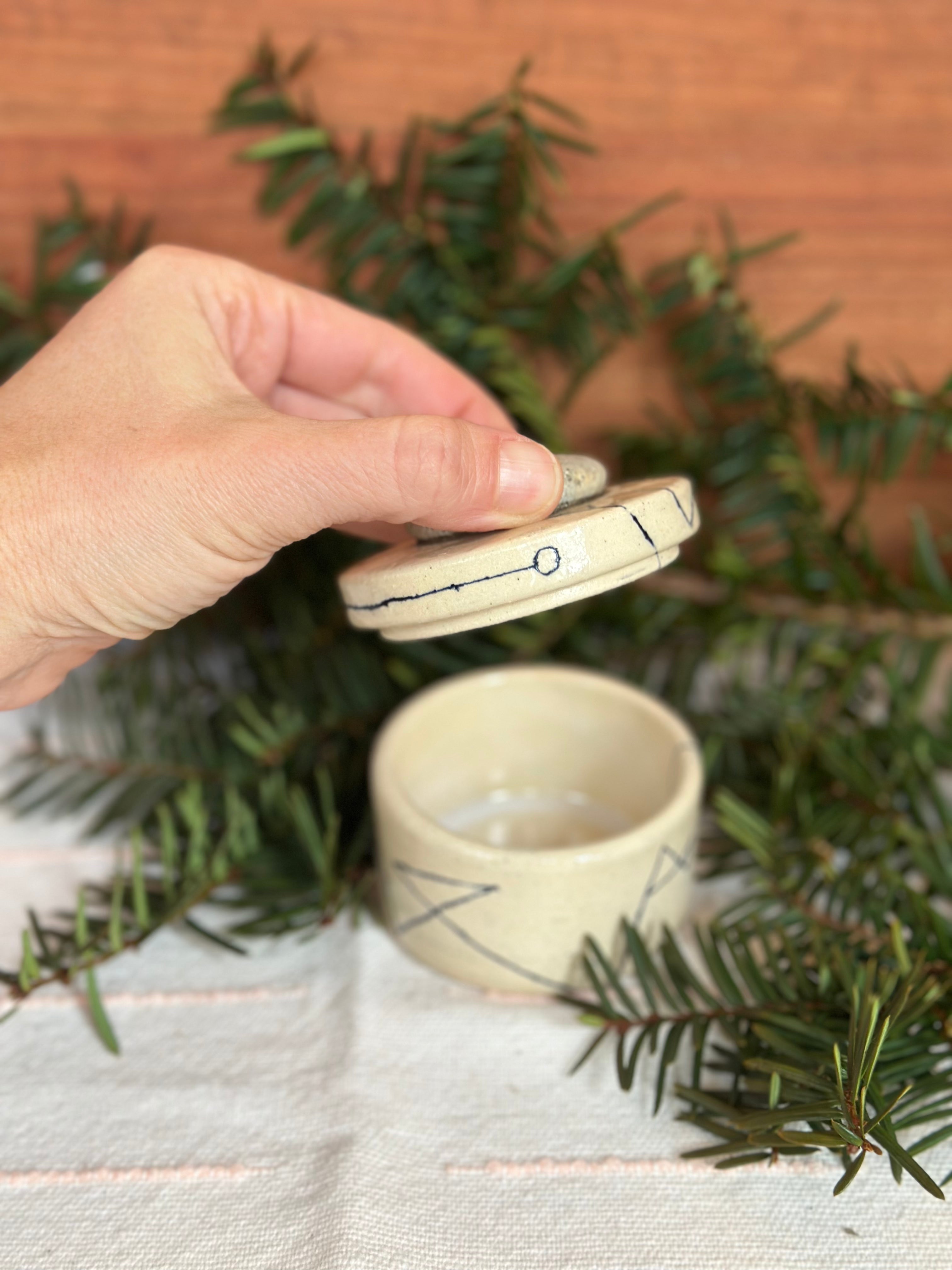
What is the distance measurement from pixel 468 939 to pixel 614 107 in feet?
1.49

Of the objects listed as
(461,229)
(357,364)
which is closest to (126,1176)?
(357,364)

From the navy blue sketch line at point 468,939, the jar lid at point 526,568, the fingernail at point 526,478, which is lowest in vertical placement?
the navy blue sketch line at point 468,939

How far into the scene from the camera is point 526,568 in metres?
0.34

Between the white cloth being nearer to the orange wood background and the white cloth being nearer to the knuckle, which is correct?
the knuckle

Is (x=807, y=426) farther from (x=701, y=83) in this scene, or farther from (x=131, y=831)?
(x=131, y=831)

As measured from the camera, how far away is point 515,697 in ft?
1.78

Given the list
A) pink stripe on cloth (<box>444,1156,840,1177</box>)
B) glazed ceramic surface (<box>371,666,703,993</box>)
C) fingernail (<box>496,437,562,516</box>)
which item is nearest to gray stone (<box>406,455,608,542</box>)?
fingernail (<box>496,437,562,516</box>)

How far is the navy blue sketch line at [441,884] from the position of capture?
0.42m

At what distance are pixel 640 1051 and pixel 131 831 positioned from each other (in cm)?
27

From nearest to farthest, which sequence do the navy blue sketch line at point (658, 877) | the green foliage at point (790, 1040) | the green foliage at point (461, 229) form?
the green foliage at point (790, 1040) < the navy blue sketch line at point (658, 877) < the green foliage at point (461, 229)

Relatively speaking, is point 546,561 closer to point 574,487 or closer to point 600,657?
point 574,487

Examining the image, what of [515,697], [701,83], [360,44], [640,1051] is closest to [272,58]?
[360,44]

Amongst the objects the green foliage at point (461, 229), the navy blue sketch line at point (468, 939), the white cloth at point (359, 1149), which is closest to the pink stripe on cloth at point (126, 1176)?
the white cloth at point (359, 1149)

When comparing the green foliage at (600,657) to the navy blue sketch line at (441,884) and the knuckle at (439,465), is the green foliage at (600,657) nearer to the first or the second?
the navy blue sketch line at (441,884)
